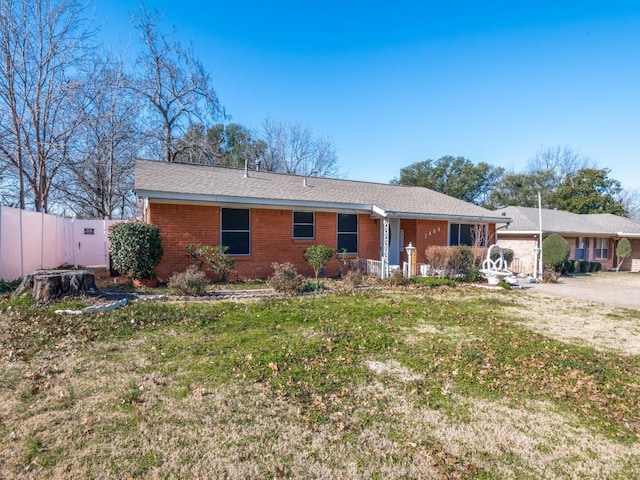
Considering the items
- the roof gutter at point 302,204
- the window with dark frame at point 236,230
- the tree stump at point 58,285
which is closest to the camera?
the tree stump at point 58,285

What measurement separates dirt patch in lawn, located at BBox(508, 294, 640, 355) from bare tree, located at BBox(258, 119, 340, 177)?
26939mm

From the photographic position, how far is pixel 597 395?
4004 millimetres

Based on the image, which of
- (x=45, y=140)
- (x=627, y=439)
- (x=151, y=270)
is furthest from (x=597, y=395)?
(x=45, y=140)

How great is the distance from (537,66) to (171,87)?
2336cm

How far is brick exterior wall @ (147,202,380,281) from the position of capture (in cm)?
1095

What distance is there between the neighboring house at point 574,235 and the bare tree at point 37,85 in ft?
78.3

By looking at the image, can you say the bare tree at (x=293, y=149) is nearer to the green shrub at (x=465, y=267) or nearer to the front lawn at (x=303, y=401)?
the green shrub at (x=465, y=267)

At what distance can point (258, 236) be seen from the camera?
12195 mm

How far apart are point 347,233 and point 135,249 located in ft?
25.5

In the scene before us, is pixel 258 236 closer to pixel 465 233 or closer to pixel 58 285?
pixel 58 285

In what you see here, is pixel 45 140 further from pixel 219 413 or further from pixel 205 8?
pixel 219 413

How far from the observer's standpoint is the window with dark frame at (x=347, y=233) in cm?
1386

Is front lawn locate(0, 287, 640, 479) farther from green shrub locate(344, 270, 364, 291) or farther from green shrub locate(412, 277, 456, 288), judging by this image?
green shrub locate(412, 277, 456, 288)

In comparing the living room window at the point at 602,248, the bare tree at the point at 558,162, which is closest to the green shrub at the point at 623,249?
the living room window at the point at 602,248
